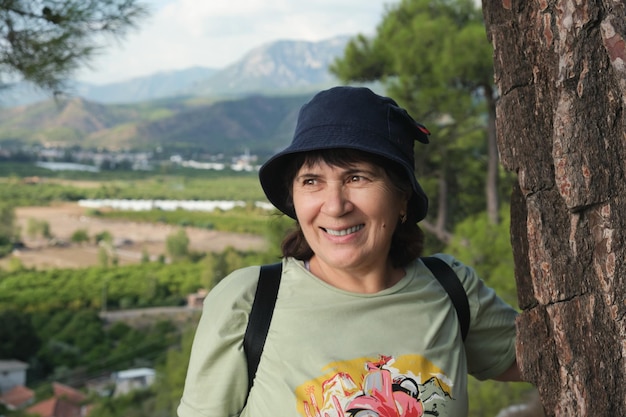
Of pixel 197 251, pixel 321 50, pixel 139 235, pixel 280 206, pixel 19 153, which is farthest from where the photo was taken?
pixel 321 50

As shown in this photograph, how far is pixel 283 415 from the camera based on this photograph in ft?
3.12

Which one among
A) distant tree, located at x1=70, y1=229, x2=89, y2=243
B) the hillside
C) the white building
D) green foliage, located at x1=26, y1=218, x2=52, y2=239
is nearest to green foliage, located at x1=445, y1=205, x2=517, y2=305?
the white building

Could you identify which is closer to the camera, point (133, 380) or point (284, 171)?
point (284, 171)

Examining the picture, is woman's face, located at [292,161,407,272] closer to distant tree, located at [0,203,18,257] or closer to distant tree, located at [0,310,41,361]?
distant tree, located at [0,310,41,361]

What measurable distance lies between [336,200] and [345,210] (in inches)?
0.7

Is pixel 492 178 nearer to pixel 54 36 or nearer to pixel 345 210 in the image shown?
pixel 54 36

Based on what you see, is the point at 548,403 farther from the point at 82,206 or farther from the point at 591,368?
the point at 82,206

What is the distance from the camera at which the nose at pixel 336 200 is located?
0.97 metres

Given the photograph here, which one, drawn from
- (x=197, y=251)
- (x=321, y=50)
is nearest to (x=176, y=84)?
(x=321, y=50)

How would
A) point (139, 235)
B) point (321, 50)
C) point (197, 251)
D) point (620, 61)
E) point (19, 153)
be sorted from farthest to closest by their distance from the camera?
point (321, 50) < point (19, 153) < point (139, 235) < point (197, 251) < point (620, 61)

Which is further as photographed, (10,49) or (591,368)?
(10,49)

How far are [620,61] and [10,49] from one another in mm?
2950

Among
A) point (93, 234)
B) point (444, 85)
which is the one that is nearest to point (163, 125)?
point (93, 234)

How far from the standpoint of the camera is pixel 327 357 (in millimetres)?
963
